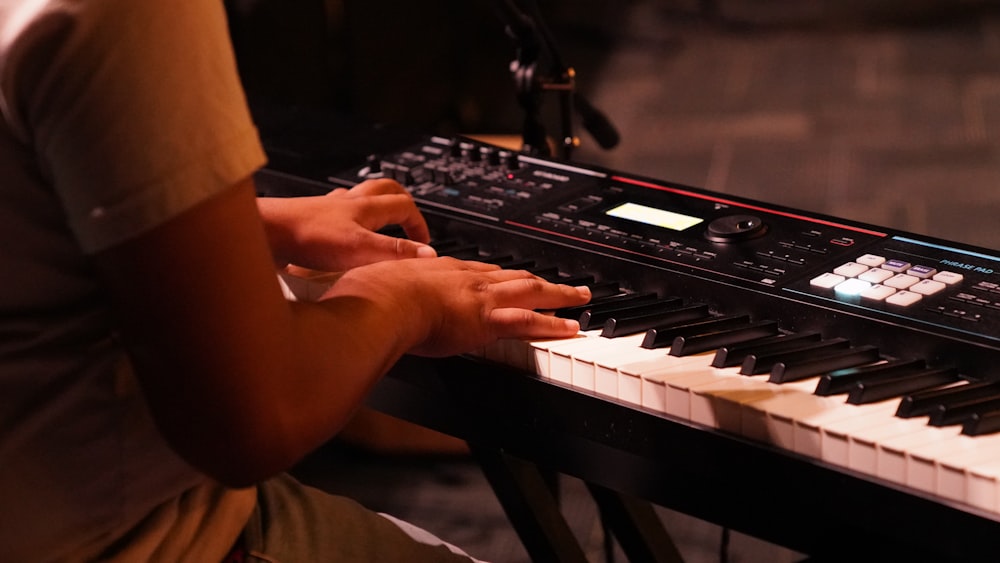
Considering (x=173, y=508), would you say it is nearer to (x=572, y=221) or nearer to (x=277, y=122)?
(x=572, y=221)

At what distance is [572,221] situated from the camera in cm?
158

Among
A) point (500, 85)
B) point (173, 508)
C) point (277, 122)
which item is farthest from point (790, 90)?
point (173, 508)

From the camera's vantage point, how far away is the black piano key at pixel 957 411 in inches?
42.6

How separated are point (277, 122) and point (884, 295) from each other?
1145 mm

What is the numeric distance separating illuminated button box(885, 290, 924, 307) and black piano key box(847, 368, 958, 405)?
Answer: 0.10 meters

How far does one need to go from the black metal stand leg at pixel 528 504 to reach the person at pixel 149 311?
479 millimetres

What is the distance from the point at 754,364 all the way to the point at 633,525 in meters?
0.54

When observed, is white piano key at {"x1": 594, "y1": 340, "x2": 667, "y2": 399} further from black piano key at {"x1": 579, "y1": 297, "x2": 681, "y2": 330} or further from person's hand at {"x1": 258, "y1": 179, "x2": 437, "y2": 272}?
person's hand at {"x1": 258, "y1": 179, "x2": 437, "y2": 272}

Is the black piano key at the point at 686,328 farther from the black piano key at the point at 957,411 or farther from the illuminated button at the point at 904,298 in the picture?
the black piano key at the point at 957,411

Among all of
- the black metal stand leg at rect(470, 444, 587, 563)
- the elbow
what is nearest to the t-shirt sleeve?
the elbow

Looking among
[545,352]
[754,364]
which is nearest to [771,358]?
[754,364]

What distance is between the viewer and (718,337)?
4.27ft

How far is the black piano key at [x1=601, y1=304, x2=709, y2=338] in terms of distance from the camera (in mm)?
1332

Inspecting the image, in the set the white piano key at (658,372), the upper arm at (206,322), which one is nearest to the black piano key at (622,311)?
the white piano key at (658,372)
